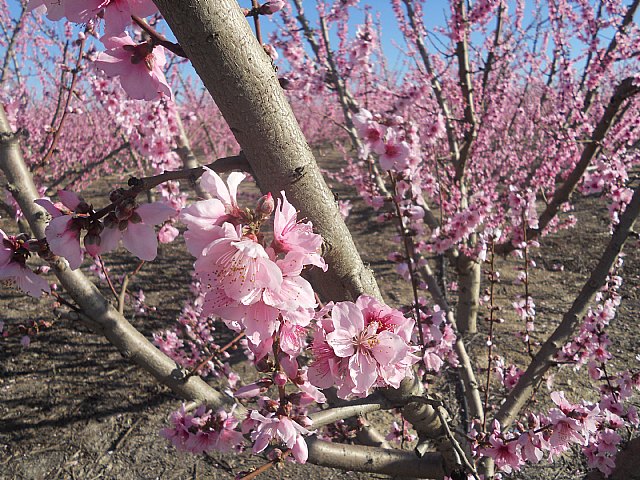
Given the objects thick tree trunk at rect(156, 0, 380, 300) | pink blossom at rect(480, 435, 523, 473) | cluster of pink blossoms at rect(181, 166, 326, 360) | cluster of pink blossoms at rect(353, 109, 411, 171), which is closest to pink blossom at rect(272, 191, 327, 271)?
cluster of pink blossoms at rect(181, 166, 326, 360)

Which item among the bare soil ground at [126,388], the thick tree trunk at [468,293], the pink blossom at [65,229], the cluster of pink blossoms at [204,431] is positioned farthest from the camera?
the thick tree trunk at [468,293]

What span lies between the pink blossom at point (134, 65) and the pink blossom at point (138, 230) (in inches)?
10.6

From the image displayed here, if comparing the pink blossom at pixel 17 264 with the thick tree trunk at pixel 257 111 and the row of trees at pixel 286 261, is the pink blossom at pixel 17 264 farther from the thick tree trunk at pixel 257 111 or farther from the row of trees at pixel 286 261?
the thick tree trunk at pixel 257 111

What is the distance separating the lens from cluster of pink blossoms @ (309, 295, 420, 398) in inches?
34.6

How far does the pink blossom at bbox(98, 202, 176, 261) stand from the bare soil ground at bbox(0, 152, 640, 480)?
5.41 ft

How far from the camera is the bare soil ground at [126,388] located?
2918 mm

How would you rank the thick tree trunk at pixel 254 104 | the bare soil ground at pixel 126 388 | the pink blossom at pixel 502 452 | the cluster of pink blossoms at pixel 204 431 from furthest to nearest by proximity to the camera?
the bare soil ground at pixel 126 388
the pink blossom at pixel 502 452
the cluster of pink blossoms at pixel 204 431
the thick tree trunk at pixel 254 104

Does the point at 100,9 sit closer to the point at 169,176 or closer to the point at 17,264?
the point at 169,176

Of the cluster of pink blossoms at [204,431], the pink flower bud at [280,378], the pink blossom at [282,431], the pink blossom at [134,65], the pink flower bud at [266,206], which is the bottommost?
the cluster of pink blossoms at [204,431]

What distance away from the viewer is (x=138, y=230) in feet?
2.62

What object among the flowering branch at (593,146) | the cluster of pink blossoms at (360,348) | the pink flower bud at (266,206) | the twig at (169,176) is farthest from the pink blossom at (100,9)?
the flowering branch at (593,146)

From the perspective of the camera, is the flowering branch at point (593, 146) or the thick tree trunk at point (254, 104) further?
the flowering branch at point (593, 146)

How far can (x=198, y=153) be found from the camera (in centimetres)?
1869

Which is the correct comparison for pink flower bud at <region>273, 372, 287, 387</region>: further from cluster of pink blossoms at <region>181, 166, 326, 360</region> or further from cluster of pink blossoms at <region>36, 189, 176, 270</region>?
cluster of pink blossoms at <region>36, 189, 176, 270</region>
